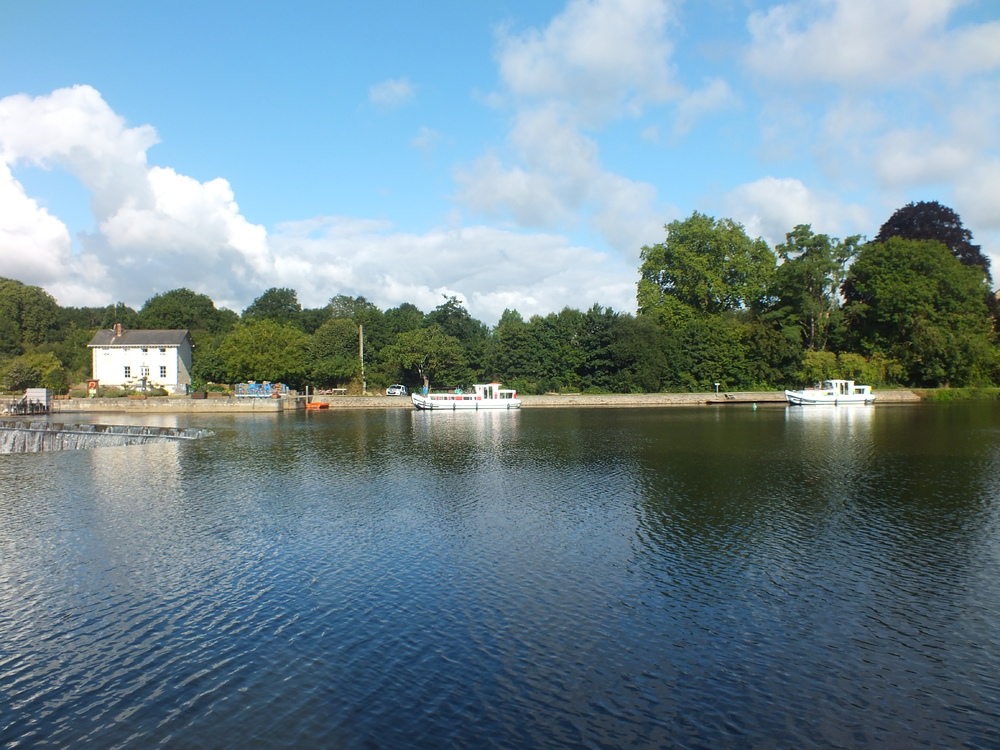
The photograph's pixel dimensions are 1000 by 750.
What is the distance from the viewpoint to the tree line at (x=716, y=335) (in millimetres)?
67688

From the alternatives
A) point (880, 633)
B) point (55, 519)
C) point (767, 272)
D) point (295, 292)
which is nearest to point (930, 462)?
point (880, 633)

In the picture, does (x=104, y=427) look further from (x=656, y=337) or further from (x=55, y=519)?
(x=656, y=337)

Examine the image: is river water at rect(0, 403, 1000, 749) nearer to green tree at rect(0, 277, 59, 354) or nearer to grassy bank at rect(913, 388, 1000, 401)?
grassy bank at rect(913, 388, 1000, 401)

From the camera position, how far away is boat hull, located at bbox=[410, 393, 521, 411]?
68.2m

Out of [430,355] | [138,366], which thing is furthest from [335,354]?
[138,366]

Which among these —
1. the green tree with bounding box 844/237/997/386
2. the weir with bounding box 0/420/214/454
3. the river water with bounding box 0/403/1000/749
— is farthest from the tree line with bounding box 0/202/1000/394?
the river water with bounding box 0/403/1000/749

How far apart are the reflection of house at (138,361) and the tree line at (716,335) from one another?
311 cm

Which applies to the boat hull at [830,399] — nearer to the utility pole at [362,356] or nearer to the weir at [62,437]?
the utility pole at [362,356]

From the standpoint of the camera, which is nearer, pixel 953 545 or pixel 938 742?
pixel 938 742

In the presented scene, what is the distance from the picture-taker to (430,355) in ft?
252

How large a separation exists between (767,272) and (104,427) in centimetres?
7140

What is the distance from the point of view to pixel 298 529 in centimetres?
1869

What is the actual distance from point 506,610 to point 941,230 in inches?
3265

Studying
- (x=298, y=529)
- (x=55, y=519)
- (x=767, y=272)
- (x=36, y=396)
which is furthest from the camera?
(x=767, y=272)
